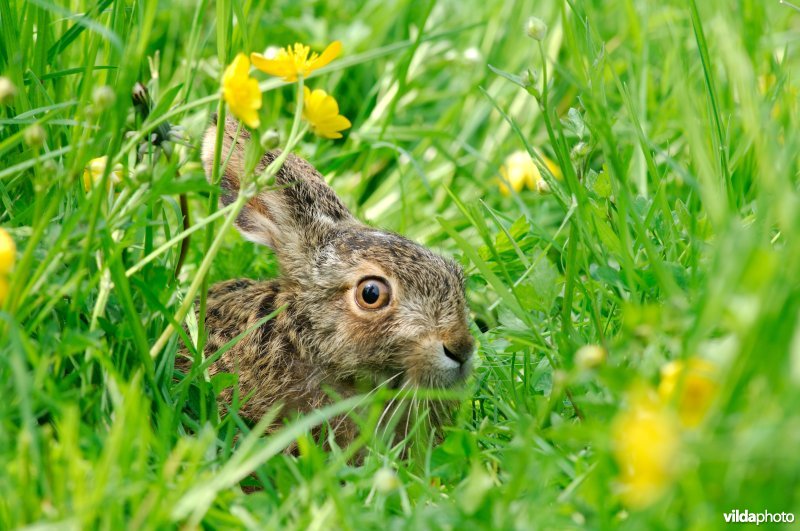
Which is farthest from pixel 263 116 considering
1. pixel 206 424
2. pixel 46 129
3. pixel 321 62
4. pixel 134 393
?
pixel 134 393

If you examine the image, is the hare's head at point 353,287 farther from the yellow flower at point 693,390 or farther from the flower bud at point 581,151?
the yellow flower at point 693,390

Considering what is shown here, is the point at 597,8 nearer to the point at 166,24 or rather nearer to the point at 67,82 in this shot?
the point at 166,24

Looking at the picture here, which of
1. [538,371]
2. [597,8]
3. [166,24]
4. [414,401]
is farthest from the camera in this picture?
[597,8]

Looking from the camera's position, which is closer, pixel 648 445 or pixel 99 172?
pixel 648 445

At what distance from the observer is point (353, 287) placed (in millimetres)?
3729

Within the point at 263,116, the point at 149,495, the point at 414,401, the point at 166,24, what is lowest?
the point at 414,401

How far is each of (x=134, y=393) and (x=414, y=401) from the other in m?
1.44

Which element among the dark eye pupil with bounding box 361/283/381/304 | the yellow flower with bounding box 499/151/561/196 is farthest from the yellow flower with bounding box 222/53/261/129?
the yellow flower with bounding box 499/151/561/196

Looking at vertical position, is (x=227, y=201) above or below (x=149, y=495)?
above

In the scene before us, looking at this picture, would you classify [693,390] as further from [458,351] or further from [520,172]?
[520,172]

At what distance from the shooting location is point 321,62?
2.87 meters

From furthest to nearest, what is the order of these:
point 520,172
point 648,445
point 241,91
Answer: point 520,172
point 241,91
point 648,445

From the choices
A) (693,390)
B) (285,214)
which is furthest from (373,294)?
(693,390)

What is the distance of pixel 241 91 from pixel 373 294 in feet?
4.08
